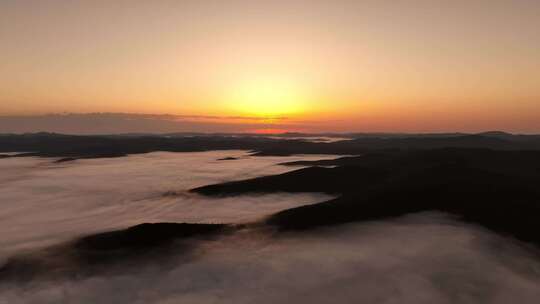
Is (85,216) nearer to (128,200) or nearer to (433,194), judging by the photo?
(128,200)

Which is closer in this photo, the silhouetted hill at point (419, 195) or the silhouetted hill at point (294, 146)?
the silhouetted hill at point (419, 195)

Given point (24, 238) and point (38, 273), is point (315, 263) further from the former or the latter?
point (24, 238)

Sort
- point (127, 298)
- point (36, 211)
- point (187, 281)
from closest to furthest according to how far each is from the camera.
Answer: point (127, 298) < point (187, 281) < point (36, 211)

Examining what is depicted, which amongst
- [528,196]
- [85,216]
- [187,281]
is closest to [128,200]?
[85,216]

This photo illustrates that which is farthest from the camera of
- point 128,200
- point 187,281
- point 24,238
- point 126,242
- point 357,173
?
point 357,173

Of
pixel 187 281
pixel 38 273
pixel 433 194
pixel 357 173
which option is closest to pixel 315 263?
pixel 187 281

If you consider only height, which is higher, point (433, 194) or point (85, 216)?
point (433, 194)

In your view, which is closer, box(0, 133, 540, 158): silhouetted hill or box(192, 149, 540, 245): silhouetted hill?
box(192, 149, 540, 245): silhouetted hill

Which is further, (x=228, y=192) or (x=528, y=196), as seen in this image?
(x=228, y=192)

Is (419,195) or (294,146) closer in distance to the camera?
(419,195)
